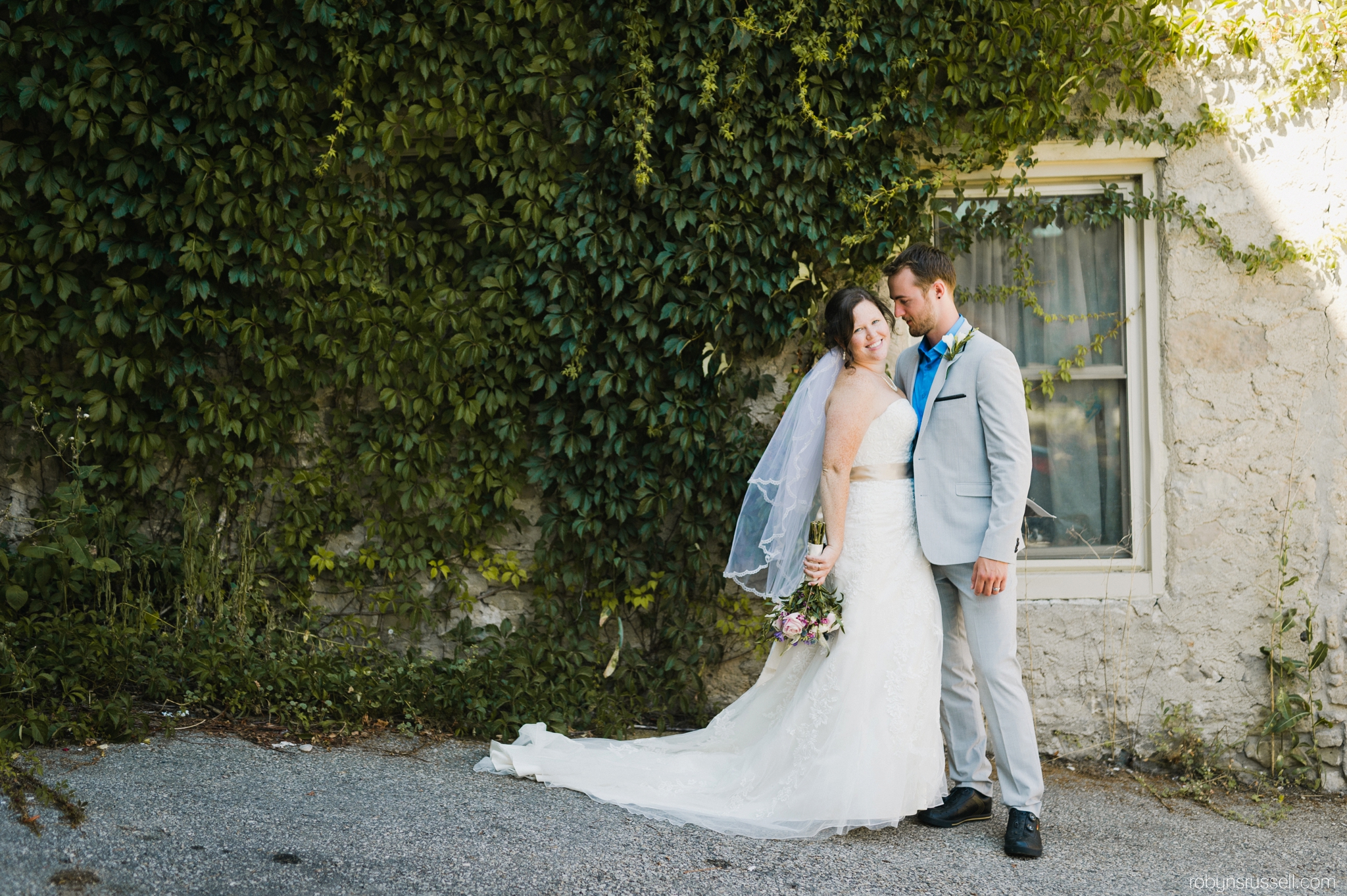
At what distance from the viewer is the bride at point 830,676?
3156 millimetres

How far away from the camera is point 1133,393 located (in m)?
4.30

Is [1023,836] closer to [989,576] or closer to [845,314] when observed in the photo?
[989,576]

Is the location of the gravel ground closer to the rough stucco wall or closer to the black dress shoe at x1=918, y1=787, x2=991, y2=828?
the black dress shoe at x1=918, y1=787, x2=991, y2=828

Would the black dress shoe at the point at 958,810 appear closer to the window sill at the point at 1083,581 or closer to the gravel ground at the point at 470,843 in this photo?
the gravel ground at the point at 470,843

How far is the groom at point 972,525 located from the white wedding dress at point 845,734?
128 mm

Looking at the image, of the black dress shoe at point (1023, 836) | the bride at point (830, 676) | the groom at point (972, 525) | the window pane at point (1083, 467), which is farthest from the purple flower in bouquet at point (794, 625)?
the window pane at point (1083, 467)

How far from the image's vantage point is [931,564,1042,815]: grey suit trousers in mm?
3148

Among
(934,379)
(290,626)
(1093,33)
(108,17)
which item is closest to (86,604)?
(290,626)

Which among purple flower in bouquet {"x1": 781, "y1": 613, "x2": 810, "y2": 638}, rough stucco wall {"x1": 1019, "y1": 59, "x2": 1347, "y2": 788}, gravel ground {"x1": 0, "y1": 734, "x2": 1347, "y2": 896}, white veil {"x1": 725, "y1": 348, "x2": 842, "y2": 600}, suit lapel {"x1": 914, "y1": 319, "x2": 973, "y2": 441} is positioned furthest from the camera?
rough stucco wall {"x1": 1019, "y1": 59, "x2": 1347, "y2": 788}

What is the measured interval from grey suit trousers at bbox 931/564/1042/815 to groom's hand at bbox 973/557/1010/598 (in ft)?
0.15

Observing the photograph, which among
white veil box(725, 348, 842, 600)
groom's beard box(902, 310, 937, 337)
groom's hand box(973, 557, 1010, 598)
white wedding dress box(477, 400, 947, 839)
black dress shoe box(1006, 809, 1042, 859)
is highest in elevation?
groom's beard box(902, 310, 937, 337)

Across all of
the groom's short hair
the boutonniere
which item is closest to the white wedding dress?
the boutonniere

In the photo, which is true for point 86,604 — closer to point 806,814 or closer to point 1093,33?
point 806,814

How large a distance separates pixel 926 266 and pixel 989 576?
3.85 feet
